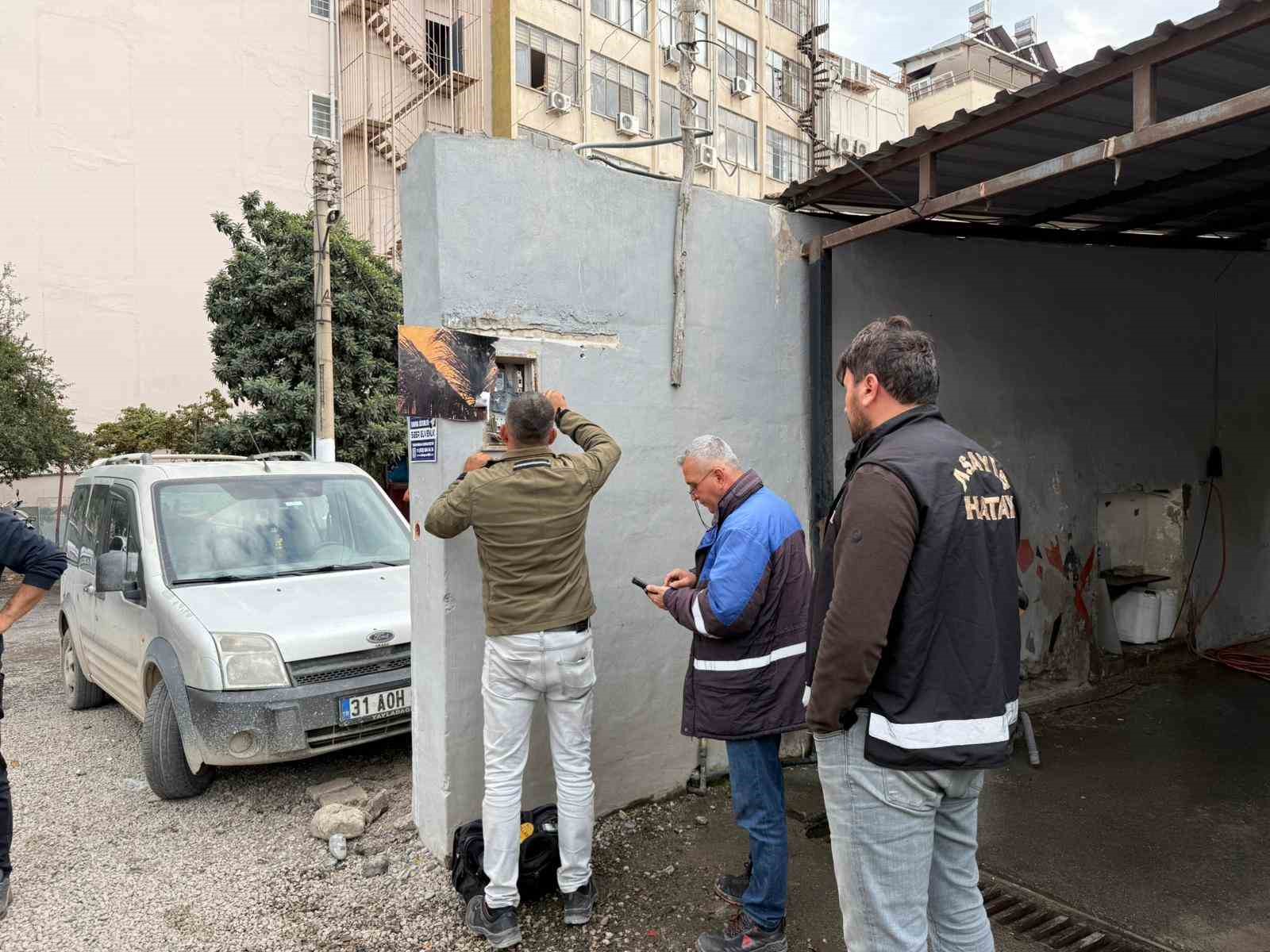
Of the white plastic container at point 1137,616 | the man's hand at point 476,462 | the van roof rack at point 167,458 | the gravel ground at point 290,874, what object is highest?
the man's hand at point 476,462

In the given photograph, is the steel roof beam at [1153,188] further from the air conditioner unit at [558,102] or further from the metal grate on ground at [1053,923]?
the air conditioner unit at [558,102]

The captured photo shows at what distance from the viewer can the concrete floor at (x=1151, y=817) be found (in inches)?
136

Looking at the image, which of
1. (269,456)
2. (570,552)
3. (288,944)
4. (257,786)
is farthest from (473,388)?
(269,456)

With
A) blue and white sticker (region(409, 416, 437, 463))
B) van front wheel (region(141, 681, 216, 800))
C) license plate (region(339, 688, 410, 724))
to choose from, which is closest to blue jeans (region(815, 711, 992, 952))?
blue and white sticker (region(409, 416, 437, 463))

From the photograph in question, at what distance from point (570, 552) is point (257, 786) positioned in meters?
2.77

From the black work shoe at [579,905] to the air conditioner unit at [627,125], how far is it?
2224cm

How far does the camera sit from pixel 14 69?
19156 millimetres

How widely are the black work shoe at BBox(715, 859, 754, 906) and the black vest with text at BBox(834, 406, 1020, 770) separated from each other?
171 cm

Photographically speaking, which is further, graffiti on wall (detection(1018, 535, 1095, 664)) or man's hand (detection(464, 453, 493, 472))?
graffiti on wall (detection(1018, 535, 1095, 664))

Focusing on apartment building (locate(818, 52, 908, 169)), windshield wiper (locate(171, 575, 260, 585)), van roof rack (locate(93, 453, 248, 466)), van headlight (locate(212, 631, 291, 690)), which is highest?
apartment building (locate(818, 52, 908, 169))

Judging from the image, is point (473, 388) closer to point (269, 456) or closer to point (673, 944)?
point (673, 944)

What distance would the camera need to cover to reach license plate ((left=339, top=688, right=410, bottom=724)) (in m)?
4.48

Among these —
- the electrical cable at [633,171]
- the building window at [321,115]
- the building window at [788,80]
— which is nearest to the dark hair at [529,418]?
the electrical cable at [633,171]

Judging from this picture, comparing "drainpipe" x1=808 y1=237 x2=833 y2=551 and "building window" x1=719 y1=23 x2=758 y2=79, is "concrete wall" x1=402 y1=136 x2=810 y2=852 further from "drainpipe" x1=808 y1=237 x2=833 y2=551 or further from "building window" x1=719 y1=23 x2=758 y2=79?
"building window" x1=719 y1=23 x2=758 y2=79
